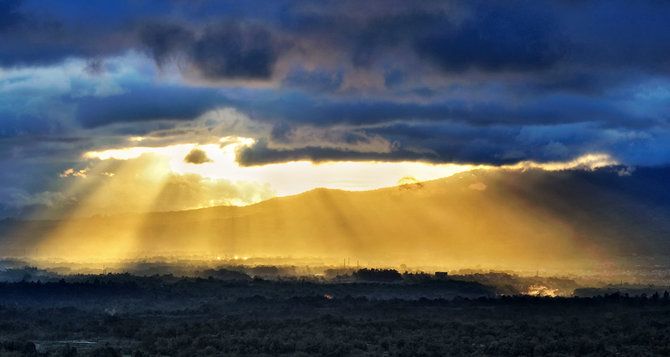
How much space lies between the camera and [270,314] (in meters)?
114

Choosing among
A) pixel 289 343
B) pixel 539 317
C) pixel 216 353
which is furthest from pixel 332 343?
pixel 539 317

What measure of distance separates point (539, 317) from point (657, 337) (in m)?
30.2

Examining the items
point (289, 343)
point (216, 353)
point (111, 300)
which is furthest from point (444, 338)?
point (111, 300)

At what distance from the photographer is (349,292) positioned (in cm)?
16625

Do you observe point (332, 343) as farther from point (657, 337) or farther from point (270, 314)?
point (270, 314)

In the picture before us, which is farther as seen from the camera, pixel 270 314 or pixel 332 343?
pixel 270 314

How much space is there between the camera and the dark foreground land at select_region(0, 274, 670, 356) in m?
68.6

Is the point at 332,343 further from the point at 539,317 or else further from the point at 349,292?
the point at 349,292

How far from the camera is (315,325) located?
298 ft

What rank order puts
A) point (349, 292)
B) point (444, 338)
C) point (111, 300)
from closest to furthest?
point (444, 338), point (111, 300), point (349, 292)

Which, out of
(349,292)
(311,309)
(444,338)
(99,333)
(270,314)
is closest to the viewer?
(444,338)

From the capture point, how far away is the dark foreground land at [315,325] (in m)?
68.6

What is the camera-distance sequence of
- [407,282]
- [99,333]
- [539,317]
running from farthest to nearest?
[407,282] → [539,317] → [99,333]

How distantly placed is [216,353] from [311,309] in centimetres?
5728
